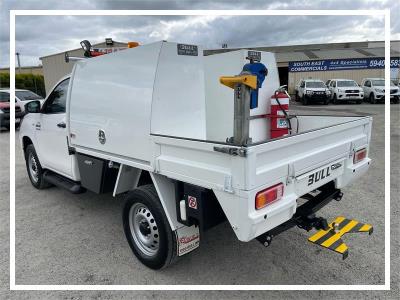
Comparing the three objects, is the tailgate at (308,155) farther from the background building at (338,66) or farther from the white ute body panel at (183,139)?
the background building at (338,66)

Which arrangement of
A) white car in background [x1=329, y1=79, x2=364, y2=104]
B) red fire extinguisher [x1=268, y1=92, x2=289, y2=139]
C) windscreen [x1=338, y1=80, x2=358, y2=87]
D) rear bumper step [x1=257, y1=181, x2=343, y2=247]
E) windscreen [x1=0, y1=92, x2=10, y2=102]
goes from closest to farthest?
rear bumper step [x1=257, y1=181, x2=343, y2=247], red fire extinguisher [x1=268, y1=92, x2=289, y2=139], windscreen [x1=0, y1=92, x2=10, y2=102], white car in background [x1=329, y1=79, x2=364, y2=104], windscreen [x1=338, y1=80, x2=358, y2=87]

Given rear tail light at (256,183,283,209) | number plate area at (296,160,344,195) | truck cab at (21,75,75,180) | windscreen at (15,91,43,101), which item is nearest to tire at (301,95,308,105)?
windscreen at (15,91,43,101)

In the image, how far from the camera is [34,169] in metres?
5.89

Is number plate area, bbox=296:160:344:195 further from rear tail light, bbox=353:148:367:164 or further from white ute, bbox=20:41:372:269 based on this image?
rear tail light, bbox=353:148:367:164

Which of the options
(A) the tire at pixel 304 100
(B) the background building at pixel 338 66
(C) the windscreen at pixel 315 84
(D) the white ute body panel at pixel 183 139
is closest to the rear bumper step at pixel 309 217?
(D) the white ute body panel at pixel 183 139

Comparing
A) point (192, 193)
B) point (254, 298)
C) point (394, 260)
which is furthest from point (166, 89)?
point (394, 260)

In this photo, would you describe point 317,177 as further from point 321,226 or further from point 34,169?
point 34,169

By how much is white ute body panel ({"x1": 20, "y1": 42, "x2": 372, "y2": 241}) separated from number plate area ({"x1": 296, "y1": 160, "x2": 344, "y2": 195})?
1 centimetres

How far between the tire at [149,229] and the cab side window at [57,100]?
2070mm

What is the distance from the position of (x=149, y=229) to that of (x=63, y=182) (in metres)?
2.14

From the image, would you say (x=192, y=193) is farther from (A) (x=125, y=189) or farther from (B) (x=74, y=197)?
(B) (x=74, y=197)

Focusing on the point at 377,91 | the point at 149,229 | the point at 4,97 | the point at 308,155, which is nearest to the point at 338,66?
the point at 377,91

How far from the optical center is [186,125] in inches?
134

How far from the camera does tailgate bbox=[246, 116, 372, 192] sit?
7.75 ft
